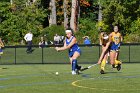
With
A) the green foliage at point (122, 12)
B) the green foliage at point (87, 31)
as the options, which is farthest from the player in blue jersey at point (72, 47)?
the green foliage at point (122, 12)

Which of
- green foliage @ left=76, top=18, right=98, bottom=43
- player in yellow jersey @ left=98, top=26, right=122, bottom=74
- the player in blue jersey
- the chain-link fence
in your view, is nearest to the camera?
the player in blue jersey

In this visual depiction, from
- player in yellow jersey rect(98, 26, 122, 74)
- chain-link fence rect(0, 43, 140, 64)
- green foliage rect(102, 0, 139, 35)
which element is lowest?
chain-link fence rect(0, 43, 140, 64)

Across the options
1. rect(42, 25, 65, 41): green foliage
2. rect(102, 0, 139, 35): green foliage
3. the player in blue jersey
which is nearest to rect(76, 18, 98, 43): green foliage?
rect(42, 25, 65, 41): green foliage

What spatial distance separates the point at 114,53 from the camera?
25.2m

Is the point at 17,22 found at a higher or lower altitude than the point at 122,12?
lower

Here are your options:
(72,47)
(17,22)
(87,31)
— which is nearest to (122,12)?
(87,31)

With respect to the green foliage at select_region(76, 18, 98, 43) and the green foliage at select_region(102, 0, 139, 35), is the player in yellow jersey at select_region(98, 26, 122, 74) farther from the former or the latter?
the green foliage at select_region(102, 0, 139, 35)

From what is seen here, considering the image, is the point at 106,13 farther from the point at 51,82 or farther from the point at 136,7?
the point at 51,82

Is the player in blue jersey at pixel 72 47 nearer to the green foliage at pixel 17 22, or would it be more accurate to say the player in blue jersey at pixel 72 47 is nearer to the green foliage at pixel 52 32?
the green foliage at pixel 17 22

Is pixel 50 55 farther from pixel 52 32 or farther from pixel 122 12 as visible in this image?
pixel 122 12

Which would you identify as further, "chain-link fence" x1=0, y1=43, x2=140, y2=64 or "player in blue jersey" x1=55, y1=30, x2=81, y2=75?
"chain-link fence" x1=0, y1=43, x2=140, y2=64

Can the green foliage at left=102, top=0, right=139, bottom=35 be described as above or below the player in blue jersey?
above

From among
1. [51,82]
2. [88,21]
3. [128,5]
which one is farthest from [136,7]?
[51,82]

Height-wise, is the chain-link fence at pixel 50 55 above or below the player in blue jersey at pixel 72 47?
below
